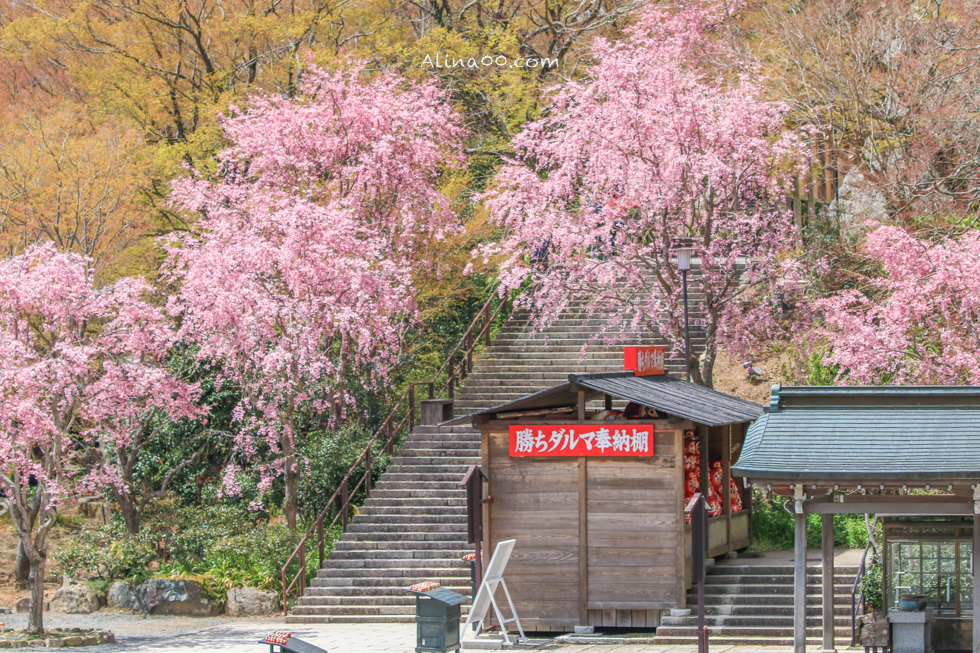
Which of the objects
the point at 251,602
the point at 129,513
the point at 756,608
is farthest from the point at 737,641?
the point at 129,513

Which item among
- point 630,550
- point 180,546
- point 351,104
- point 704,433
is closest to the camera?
point 630,550

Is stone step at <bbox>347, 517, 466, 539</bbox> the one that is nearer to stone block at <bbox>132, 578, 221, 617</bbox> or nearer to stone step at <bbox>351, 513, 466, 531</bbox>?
stone step at <bbox>351, 513, 466, 531</bbox>

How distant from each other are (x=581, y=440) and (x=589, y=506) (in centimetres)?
91

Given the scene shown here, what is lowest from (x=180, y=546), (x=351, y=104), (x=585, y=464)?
(x=180, y=546)

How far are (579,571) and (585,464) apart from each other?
1446mm

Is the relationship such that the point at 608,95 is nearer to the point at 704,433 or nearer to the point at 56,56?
the point at 704,433

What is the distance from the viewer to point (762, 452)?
12172 mm

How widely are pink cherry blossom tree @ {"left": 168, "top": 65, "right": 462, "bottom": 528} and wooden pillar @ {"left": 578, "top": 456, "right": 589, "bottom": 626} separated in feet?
18.8

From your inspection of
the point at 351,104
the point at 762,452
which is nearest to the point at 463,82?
the point at 351,104

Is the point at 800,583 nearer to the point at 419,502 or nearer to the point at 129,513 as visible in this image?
the point at 419,502

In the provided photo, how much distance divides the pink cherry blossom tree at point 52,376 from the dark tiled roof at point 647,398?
5.50 metres

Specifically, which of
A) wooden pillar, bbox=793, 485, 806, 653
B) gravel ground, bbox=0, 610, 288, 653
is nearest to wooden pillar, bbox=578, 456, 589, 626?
wooden pillar, bbox=793, 485, 806, 653

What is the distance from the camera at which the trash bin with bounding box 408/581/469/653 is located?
13.3 m

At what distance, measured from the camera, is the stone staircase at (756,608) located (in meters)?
15.3
